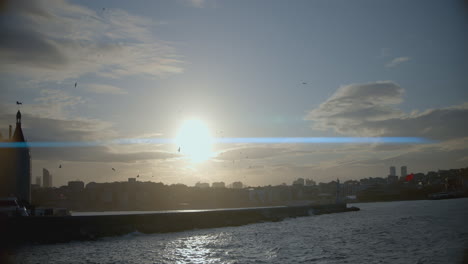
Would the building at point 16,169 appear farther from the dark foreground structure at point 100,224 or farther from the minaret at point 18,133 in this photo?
the dark foreground structure at point 100,224

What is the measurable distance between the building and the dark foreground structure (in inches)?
559

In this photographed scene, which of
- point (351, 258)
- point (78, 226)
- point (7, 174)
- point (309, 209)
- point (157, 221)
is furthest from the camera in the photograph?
point (309, 209)

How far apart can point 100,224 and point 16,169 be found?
18.0 meters

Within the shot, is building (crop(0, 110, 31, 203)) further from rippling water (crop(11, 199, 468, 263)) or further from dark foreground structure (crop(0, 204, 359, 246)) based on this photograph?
rippling water (crop(11, 199, 468, 263))

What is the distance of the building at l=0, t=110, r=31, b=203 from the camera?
65.4m

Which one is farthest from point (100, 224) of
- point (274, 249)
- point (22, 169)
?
point (274, 249)

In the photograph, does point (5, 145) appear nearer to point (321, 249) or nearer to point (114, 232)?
point (114, 232)

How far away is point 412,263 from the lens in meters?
34.0

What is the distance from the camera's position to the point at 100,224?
2379 inches

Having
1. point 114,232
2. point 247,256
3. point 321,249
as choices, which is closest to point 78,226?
point 114,232

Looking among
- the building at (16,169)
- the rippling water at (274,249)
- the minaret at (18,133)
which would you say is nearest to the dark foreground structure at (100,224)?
the rippling water at (274,249)

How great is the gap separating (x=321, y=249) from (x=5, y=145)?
177ft

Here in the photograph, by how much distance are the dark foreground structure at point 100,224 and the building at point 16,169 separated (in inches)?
559

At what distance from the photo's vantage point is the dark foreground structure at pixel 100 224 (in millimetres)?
50906
